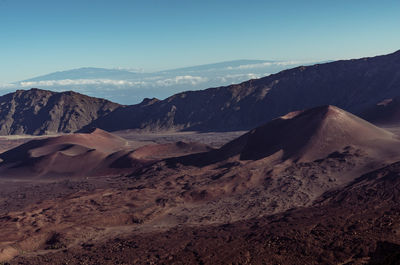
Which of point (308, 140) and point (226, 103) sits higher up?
point (226, 103)

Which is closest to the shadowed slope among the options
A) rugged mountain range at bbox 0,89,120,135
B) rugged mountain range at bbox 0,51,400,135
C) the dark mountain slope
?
rugged mountain range at bbox 0,51,400,135

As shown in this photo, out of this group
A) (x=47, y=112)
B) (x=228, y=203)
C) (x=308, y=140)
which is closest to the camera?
(x=228, y=203)

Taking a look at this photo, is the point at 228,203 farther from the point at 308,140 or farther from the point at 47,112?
the point at 47,112

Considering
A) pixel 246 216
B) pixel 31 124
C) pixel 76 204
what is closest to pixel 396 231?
pixel 246 216

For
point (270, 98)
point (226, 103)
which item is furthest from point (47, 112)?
point (270, 98)

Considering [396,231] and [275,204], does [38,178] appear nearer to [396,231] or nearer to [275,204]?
[275,204]

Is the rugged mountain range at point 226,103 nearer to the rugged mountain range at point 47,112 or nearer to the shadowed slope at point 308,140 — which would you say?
the rugged mountain range at point 47,112

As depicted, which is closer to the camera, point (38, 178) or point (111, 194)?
point (111, 194)
